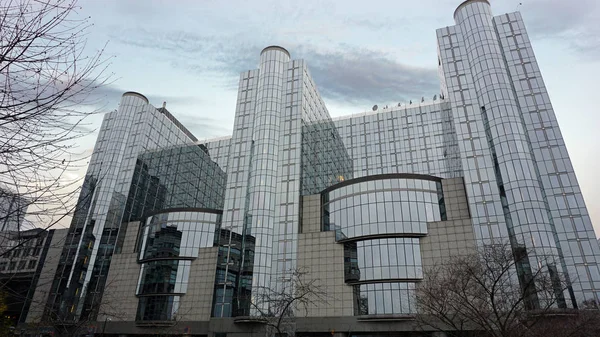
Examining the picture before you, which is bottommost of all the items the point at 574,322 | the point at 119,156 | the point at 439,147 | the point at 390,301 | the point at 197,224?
the point at 574,322

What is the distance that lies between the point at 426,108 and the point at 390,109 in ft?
31.3

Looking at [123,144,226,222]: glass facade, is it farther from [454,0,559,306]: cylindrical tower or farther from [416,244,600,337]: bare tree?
[454,0,559,306]: cylindrical tower

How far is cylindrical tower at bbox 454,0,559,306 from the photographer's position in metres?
52.5

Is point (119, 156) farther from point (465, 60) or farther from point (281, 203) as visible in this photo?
point (465, 60)

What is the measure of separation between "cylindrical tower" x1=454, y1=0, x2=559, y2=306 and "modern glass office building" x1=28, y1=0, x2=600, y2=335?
0.69 ft

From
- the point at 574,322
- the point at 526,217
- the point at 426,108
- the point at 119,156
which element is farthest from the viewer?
the point at 426,108

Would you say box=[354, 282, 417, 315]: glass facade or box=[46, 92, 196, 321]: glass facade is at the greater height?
box=[46, 92, 196, 321]: glass facade

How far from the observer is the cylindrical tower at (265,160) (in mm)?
63438

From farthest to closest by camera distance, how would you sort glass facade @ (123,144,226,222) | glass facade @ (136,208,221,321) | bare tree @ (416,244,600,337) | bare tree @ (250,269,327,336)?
glass facade @ (123,144,226,222) < glass facade @ (136,208,221,321) < bare tree @ (250,269,327,336) < bare tree @ (416,244,600,337)

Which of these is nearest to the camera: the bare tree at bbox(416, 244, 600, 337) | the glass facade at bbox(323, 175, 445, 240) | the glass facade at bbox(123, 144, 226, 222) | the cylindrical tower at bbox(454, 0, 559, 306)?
the bare tree at bbox(416, 244, 600, 337)

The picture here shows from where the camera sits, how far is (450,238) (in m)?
56.2

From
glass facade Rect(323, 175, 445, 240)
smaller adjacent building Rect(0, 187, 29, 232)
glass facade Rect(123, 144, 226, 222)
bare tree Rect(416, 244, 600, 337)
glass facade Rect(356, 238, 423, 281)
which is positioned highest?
glass facade Rect(123, 144, 226, 222)

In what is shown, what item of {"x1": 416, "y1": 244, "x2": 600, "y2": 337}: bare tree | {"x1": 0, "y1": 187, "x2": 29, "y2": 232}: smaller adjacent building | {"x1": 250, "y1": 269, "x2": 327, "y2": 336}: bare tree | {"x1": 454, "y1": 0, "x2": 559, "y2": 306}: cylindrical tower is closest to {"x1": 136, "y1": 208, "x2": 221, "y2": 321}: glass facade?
{"x1": 250, "y1": 269, "x2": 327, "y2": 336}: bare tree

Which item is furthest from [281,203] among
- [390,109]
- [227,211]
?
[390,109]
